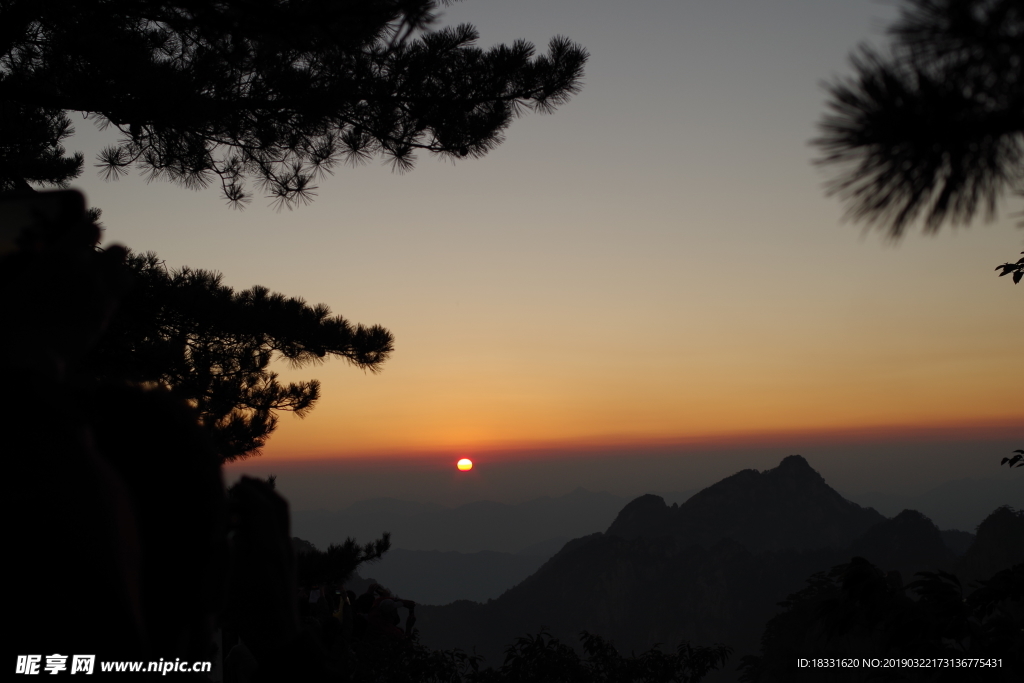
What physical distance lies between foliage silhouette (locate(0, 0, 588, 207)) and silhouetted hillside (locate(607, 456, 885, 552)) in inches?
4636

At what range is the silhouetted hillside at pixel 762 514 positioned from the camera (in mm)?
117625

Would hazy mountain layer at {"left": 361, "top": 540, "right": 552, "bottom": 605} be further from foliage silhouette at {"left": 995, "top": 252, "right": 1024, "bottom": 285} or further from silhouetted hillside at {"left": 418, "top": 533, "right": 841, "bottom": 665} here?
foliage silhouette at {"left": 995, "top": 252, "right": 1024, "bottom": 285}

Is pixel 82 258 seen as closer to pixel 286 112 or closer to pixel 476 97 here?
pixel 286 112

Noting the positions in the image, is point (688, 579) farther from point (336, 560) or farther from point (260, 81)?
point (260, 81)

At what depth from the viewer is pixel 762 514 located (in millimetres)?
124062

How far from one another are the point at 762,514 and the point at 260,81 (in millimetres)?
132866

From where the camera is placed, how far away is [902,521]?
74.6 meters

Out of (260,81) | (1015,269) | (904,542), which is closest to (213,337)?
(260,81)

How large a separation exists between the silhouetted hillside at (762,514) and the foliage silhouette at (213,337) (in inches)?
4601

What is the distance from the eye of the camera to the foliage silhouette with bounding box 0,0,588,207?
402 centimetres

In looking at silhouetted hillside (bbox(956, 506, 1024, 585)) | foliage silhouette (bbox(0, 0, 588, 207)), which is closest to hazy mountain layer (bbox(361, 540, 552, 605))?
silhouetted hillside (bbox(956, 506, 1024, 585))

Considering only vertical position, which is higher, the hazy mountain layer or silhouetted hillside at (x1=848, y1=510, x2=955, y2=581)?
silhouetted hillside at (x1=848, y1=510, x2=955, y2=581)

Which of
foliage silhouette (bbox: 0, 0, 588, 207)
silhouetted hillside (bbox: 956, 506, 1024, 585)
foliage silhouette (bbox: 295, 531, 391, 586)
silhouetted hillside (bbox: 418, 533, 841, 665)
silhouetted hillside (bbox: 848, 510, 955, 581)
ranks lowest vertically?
silhouetted hillside (bbox: 418, 533, 841, 665)

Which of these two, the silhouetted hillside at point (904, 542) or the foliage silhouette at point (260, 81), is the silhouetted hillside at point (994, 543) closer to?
the silhouetted hillside at point (904, 542)
